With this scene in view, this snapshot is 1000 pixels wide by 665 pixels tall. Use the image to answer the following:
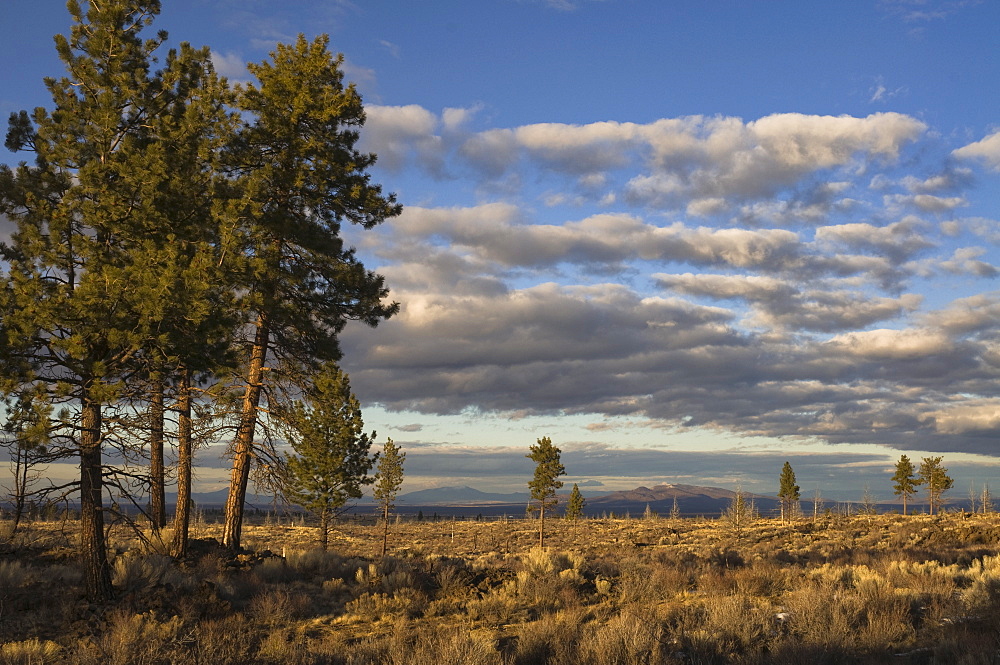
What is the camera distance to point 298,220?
707 inches

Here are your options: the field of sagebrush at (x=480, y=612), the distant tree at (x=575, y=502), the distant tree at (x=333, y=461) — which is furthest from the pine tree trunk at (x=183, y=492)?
the distant tree at (x=575, y=502)

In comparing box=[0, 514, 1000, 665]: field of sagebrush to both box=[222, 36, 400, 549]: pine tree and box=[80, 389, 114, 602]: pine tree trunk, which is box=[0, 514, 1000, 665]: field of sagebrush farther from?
box=[222, 36, 400, 549]: pine tree

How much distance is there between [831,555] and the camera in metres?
21.9

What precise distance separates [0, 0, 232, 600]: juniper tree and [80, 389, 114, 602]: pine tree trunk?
19 millimetres

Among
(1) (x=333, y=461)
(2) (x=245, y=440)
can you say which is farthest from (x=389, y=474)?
(2) (x=245, y=440)

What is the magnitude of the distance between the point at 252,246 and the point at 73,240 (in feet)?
17.4

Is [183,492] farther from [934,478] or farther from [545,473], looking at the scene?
[934,478]

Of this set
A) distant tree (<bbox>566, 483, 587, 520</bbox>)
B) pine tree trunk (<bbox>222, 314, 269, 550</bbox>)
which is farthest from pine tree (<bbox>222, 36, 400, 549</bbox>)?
distant tree (<bbox>566, 483, 587, 520</bbox>)

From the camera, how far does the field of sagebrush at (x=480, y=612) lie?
8445mm

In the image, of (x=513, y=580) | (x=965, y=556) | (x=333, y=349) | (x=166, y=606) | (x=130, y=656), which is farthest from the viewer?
(x=965, y=556)

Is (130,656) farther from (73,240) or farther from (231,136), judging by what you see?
(231,136)

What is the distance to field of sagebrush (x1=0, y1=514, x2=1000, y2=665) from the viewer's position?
27.7 ft

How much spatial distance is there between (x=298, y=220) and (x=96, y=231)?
5873mm

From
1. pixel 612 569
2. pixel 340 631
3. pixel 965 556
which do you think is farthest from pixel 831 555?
pixel 340 631
